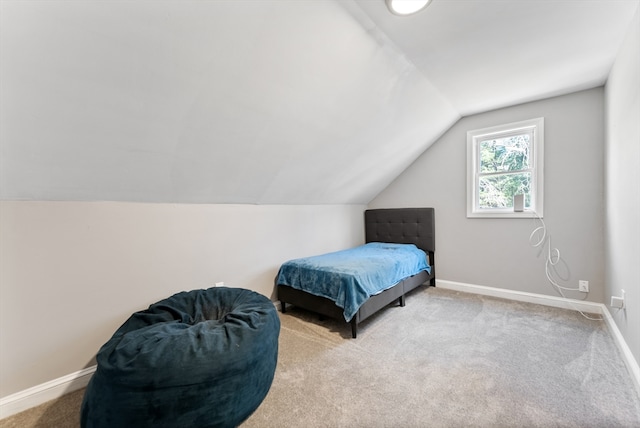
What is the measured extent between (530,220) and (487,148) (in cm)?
102

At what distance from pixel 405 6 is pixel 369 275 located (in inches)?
79.9

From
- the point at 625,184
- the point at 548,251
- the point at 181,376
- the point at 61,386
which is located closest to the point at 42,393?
the point at 61,386

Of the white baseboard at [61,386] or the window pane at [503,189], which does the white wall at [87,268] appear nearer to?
the white baseboard at [61,386]

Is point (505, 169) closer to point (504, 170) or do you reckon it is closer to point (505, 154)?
point (504, 170)

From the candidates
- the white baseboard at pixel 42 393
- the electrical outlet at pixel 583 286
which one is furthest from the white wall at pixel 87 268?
the electrical outlet at pixel 583 286

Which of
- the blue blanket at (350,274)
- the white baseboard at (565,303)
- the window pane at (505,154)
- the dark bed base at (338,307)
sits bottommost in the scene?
the white baseboard at (565,303)

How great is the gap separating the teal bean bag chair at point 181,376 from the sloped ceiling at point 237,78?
1.08 meters

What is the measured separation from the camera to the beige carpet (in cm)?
148

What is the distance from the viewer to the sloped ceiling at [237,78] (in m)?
1.25

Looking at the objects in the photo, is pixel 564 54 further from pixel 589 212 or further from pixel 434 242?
pixel 434 242

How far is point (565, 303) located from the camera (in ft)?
9.73

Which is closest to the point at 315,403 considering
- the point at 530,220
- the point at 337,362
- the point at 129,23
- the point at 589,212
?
the point at 337,362

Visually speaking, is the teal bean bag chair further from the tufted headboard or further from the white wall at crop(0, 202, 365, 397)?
the tufted headboard

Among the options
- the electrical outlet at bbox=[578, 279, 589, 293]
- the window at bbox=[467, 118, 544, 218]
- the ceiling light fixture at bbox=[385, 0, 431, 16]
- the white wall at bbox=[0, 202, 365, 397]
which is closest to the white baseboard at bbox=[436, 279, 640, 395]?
the electrical outlet at bbox=[578, 279, 589, 293]
